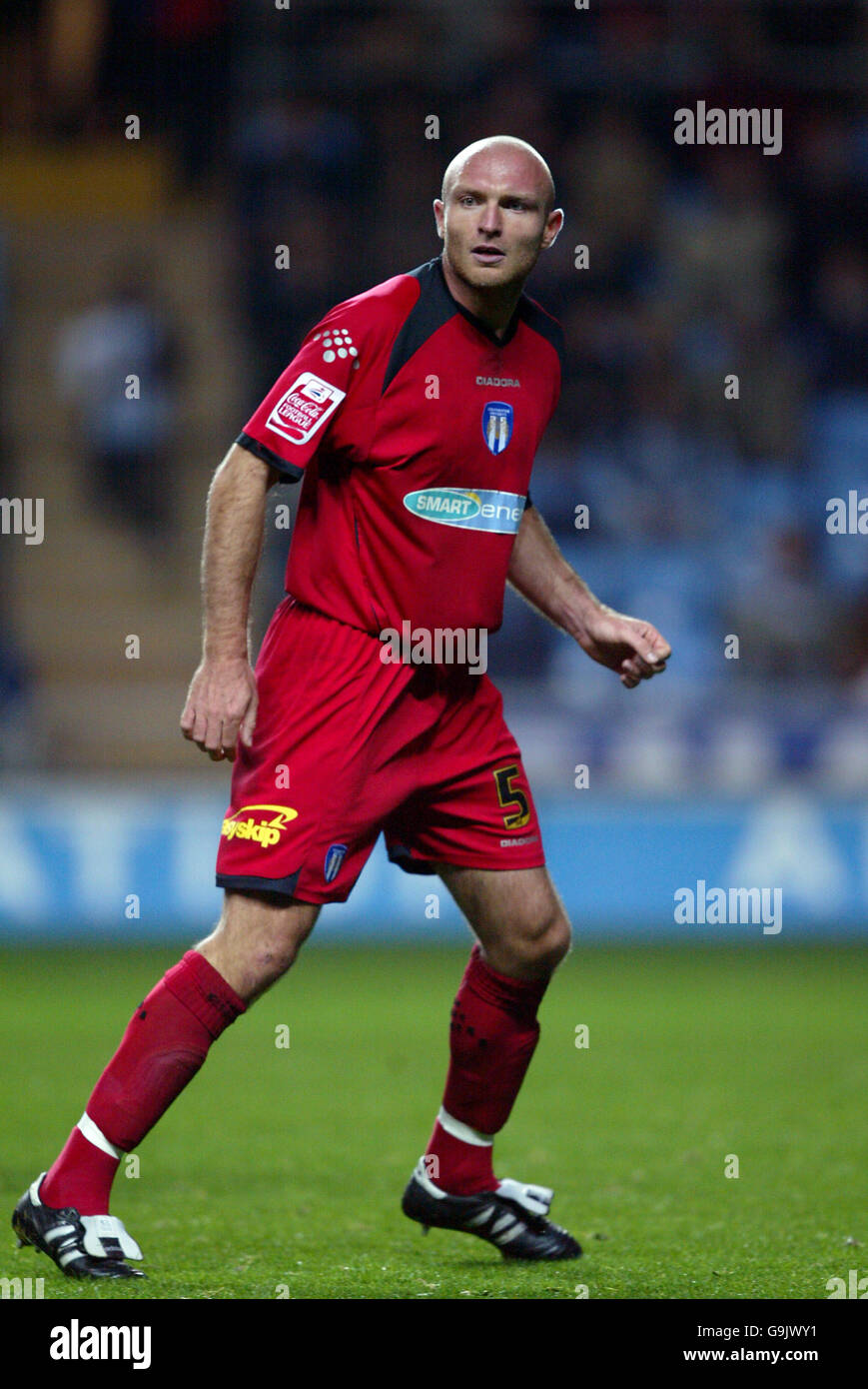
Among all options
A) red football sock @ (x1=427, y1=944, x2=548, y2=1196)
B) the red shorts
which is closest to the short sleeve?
the red shorts

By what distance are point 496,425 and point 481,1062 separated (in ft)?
4.49

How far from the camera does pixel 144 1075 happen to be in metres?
3.54

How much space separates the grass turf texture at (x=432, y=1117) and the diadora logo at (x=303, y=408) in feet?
5.25

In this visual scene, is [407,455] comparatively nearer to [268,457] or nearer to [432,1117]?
[268,457]

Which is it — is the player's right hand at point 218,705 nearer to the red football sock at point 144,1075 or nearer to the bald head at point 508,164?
the red football sock at point 144,1075

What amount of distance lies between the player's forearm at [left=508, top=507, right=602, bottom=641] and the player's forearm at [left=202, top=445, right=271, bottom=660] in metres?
0.84

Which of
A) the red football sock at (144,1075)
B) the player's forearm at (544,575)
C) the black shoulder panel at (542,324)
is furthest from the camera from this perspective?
the player's forearm at (544,575)

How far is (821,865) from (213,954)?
6.82 meters

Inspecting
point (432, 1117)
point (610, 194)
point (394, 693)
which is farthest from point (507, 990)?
point (610, 194)

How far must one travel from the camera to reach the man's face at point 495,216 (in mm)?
3697

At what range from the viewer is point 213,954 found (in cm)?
357

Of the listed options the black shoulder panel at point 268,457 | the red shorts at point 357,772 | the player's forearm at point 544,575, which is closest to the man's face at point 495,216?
the black shoulder panel at point 268,457

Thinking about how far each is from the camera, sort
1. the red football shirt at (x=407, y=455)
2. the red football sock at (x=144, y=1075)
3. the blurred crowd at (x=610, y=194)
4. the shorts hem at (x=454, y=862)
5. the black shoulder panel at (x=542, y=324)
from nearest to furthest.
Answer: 1. the red football sock at (x=144, y=1075)
2. the red football shirt at (x=407, y=455)
3. the shorts hem at (x=454, y=862)
4. the black shoulder panel at (x=542, y=324)
5. the blurred crowd at (x=610, y=194)

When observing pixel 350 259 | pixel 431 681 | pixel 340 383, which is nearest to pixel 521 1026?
pixel 431 681
